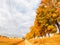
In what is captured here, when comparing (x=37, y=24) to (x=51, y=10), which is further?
(x=37, y=24)

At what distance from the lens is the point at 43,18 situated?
35312 millimetres

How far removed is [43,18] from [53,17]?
2137 mm

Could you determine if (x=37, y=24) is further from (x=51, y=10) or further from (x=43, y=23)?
(x=51, y=10)

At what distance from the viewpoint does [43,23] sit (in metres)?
35.7

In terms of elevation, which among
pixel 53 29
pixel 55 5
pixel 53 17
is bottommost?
pixel 53 29

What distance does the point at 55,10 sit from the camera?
112ft

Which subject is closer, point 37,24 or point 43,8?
point 43,8

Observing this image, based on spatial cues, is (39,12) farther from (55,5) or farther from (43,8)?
(55,5)

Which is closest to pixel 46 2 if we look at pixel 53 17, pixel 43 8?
pixel 43 8

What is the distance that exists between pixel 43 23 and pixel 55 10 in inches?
148

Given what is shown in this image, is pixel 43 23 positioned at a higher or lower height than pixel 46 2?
lower

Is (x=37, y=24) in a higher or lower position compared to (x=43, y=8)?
lower

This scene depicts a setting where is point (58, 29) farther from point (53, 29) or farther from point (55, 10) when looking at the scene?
point (55, 10)

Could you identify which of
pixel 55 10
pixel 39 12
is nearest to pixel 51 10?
pixel 55 10
